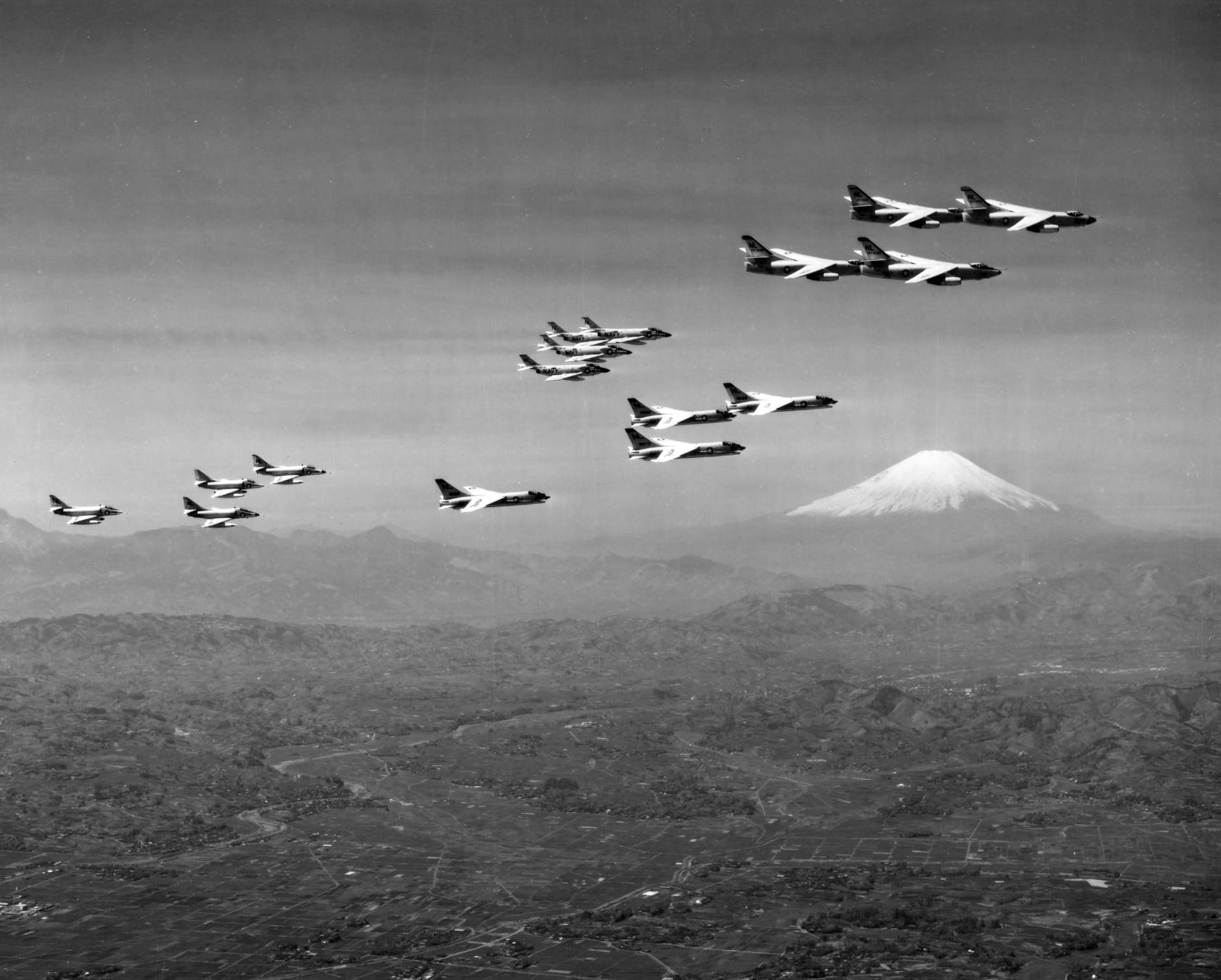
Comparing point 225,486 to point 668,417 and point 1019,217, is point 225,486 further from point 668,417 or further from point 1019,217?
point 1019,217

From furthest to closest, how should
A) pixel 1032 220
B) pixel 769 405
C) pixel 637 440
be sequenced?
1. pixel 637 440
2. pixel 769 405
3. pixel 1032 220

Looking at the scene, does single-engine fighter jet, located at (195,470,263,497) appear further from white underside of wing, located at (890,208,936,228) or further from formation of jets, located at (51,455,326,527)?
white underside of wing, located at (890,208,936,228)

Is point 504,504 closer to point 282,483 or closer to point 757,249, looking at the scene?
point 282,483

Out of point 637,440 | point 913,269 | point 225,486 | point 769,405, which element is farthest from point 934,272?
point 225,486

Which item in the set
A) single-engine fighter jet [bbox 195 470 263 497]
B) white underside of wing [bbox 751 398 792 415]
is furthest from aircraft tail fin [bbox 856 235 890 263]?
single-engine fighter jet [bbox 195 470 263 497]

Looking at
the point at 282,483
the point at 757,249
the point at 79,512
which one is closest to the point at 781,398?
the point at 757,249
